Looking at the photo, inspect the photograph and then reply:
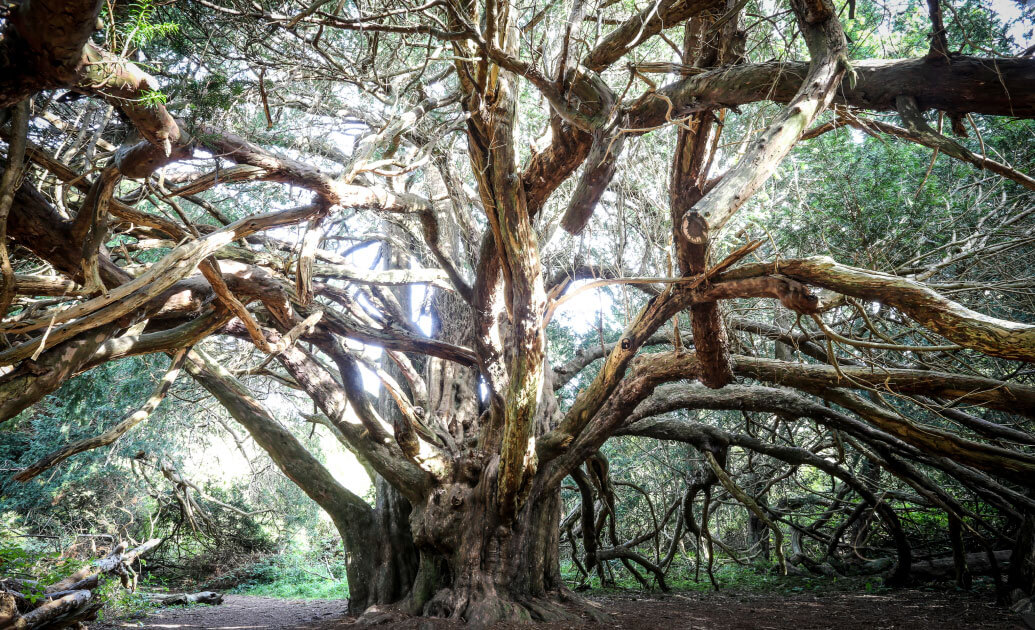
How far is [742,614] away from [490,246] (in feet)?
12.9

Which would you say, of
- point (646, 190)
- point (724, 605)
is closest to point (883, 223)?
point (646, 190)

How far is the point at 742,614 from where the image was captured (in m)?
4.92

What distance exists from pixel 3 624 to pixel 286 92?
417 cm

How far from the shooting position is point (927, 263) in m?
5.01

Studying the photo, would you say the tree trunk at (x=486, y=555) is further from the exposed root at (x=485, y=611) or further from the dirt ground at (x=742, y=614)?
the dirt ground at (x=742, y=614)

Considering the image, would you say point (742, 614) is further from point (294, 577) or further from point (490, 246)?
point (294, 577)

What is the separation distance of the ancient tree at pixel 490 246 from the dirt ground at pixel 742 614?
0.52m

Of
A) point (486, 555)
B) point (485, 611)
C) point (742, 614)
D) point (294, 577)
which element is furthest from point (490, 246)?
point (294, 577)

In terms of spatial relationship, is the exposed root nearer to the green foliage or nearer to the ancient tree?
the ancient tree

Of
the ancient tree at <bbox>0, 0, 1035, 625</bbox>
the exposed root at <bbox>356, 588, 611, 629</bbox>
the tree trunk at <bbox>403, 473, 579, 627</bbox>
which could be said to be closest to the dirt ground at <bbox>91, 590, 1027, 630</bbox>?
the exposed root at <bbox>356, 588, 611, 629</bbox>

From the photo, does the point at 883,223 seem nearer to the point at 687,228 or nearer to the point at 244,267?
the point at 687,228

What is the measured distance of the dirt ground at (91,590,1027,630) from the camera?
13.7 feet

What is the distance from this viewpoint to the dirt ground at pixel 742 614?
417cm

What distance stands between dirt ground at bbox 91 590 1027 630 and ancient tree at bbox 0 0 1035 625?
1.72ft
